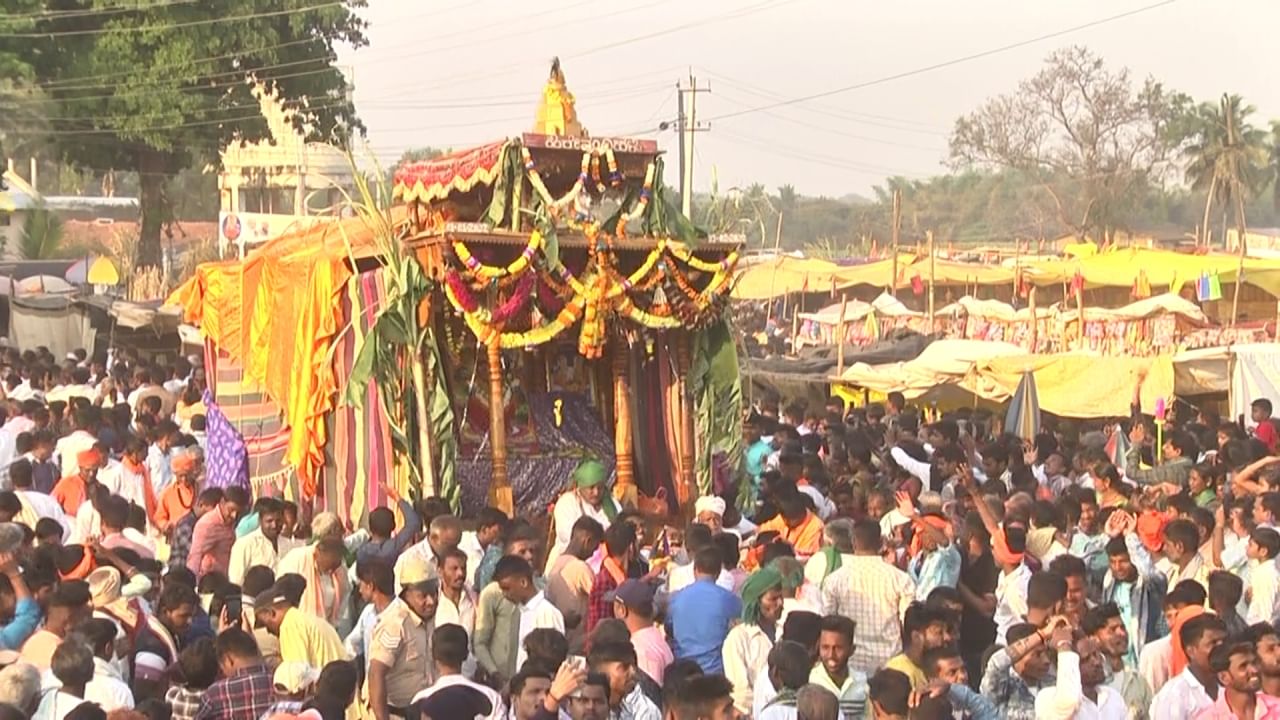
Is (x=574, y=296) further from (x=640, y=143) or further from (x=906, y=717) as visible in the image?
(x=906, y=717)

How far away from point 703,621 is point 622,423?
5.43 m

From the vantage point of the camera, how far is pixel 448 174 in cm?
1262

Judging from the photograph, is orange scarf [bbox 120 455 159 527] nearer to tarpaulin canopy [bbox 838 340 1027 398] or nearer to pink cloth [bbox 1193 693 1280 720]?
pink cloth [bbox 1193 693 1280 720]

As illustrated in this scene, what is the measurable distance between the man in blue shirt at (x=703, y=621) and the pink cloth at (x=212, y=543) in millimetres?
3339

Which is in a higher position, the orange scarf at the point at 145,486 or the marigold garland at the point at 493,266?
the marigold garland at the point at 493,266

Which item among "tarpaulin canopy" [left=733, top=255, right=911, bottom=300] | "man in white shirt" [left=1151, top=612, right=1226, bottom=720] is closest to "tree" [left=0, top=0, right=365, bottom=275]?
"tarpaulin canopy" [left=733, top=255, right=911, bottom=300]

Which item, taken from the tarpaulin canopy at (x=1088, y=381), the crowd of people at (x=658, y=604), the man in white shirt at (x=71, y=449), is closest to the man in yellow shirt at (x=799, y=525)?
the crowd of people at (x=658, y=604)

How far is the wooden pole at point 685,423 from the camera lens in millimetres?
13109

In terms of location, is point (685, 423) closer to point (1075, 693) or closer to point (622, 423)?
point (622, 423)

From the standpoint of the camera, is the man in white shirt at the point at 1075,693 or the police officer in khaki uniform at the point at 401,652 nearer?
the man in white shirt at the point at 1075,693

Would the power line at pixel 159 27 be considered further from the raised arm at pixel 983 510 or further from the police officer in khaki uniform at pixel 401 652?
the police officer in khaki uniform at pixel 401 652

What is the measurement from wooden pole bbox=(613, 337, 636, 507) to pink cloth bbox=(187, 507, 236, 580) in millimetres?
3527

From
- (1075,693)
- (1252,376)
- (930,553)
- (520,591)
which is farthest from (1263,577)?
(1252,376)

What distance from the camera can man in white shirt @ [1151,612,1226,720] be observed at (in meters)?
6.58
